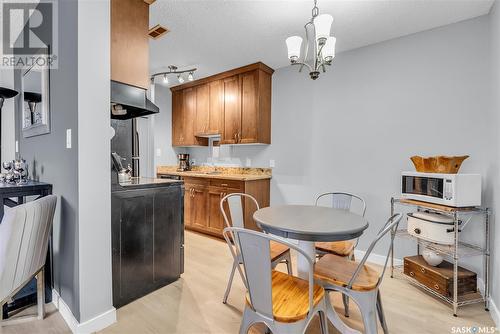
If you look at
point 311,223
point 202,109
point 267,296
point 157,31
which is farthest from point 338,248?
point 202,109

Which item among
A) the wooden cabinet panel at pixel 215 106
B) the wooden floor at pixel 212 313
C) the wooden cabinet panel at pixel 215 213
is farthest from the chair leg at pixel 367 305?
the wooden cabinet panel at pixel 215 106

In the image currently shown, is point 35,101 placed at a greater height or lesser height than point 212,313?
greater

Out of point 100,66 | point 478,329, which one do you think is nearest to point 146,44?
point 100,66

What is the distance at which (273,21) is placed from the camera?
245 centimetres

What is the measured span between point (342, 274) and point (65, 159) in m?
1.99

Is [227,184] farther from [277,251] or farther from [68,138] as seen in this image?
[68,138]

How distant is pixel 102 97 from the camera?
5.48ft

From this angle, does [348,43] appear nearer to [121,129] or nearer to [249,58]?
[249,58]

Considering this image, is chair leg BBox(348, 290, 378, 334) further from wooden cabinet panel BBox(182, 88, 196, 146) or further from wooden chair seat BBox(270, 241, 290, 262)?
wooden cabinet panel BBox(182, 88, 196, 146)

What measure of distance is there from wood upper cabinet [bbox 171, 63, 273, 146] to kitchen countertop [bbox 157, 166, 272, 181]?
0.51m

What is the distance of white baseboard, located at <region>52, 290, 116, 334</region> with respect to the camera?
5.30ft

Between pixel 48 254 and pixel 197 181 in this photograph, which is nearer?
pixel 48 254

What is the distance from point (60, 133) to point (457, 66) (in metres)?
3.53
